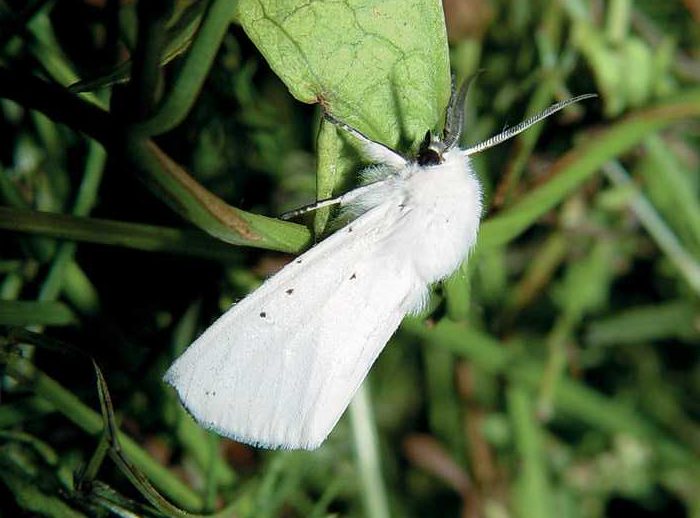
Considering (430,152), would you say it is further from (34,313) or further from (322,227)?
(34,313)

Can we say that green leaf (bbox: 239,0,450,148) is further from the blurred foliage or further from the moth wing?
the moth wing

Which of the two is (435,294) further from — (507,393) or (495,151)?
(495,151)

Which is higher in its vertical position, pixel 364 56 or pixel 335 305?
pixel 364 56

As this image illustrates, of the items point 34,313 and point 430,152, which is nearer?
point 430,152

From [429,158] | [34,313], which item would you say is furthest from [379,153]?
[34,313]

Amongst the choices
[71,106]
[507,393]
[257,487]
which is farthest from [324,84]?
[507,393]

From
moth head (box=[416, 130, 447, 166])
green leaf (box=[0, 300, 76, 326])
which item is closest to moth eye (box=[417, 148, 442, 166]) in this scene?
moth head (box=[416, 130, 447, 166])
